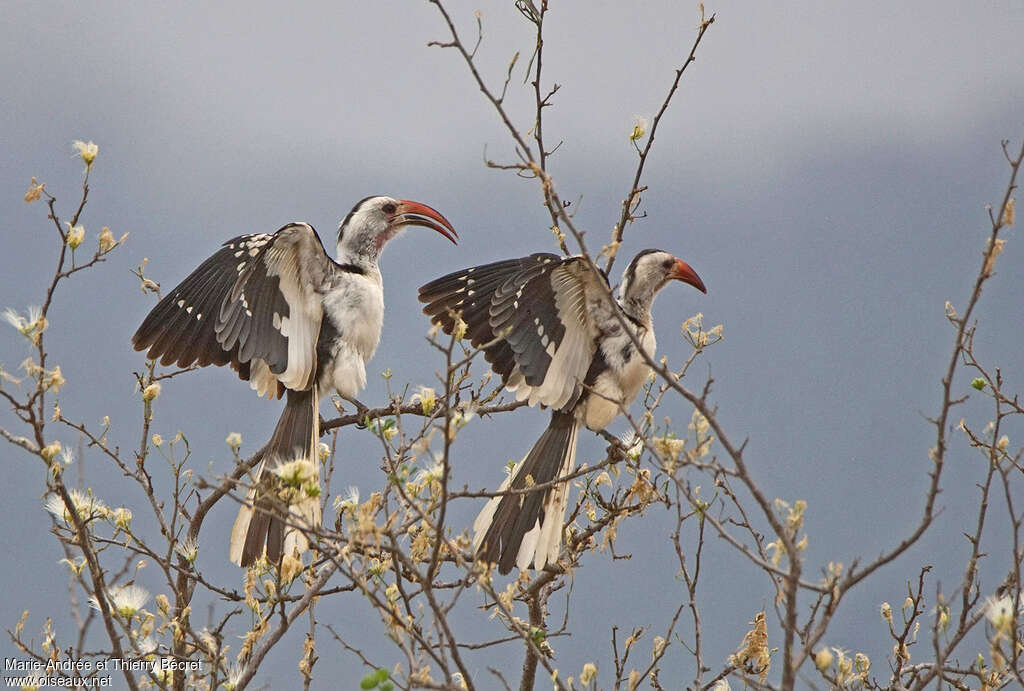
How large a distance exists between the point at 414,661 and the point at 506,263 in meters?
2.29

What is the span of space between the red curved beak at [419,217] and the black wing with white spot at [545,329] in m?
0.63

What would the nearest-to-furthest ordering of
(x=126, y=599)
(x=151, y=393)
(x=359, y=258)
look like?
(x=126, y=599) → (x=151, y=393) → (x=359, y=258)

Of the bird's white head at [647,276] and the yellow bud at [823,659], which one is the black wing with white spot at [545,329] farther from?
the yellow bud at [823,659]

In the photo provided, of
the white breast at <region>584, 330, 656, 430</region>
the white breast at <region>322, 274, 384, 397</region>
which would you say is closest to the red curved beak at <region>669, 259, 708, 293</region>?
the white breast at <region>584, 330, 656, 430</region>

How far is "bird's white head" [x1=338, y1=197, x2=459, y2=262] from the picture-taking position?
4.28 m

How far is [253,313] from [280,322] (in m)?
0.10

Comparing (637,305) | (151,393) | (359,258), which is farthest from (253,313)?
(637,305)

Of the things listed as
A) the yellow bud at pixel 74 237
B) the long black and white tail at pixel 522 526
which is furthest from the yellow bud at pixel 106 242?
the long black and white tail at pixel 522 526

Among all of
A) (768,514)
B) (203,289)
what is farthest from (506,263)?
(768,514)

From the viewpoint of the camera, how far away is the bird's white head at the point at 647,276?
395 cm

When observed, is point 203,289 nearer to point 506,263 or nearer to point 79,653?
point 506,263

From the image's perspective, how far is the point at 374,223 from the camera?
4.32 meters

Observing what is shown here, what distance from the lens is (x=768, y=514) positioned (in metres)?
1.92

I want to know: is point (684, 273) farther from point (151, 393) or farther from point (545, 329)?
point (151, 393)
